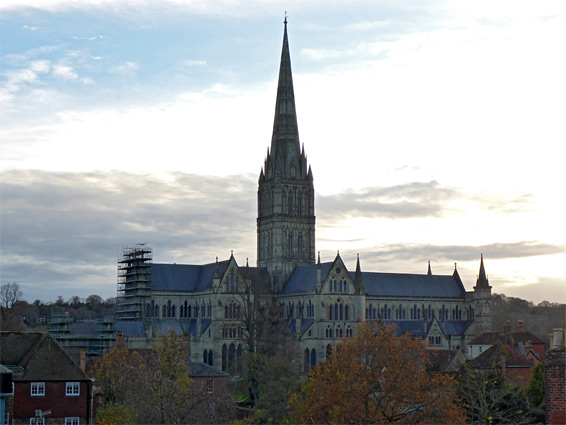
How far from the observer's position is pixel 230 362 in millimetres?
116562

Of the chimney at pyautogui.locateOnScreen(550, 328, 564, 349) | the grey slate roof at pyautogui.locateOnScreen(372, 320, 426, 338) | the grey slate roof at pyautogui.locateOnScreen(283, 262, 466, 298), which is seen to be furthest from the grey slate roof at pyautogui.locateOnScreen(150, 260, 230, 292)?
the chimney at pyautogui.locateOnScreen(550, 328, 564, 349)

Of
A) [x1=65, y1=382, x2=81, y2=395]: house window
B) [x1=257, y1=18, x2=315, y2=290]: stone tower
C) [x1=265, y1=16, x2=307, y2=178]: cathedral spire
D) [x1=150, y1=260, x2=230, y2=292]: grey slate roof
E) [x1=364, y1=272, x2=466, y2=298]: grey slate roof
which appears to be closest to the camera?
[x1=65, y1=382, x2=81, y2=395]: house window

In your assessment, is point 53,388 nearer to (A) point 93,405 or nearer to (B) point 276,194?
(A) point 93,405

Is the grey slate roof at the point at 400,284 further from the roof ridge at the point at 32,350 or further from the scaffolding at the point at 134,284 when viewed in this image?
the roof ridge at the point at 32,350

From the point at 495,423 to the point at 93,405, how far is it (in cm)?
2514

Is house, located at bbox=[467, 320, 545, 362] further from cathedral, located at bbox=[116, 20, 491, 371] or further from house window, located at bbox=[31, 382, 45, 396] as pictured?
house window, located at bbox=[31, 382, 45, 396]

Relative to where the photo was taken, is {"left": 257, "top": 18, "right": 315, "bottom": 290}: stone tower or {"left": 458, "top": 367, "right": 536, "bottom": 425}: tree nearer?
{"left": 458, "top": 367, "right": 536, "bottom": 425}: tree

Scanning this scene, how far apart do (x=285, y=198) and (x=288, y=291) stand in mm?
16269

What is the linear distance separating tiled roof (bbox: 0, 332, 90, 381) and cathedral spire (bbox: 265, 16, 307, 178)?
8661 centimetres

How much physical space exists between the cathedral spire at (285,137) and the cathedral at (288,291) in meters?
0.16

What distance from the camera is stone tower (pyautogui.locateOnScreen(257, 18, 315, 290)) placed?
136375 millimetres

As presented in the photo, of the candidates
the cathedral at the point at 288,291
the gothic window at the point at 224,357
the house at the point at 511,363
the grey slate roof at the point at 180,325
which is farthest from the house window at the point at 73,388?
the gothic window at the point at 224,357

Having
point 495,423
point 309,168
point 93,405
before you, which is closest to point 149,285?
point 309,168

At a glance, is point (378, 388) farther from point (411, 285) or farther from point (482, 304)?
point (482, 304)
